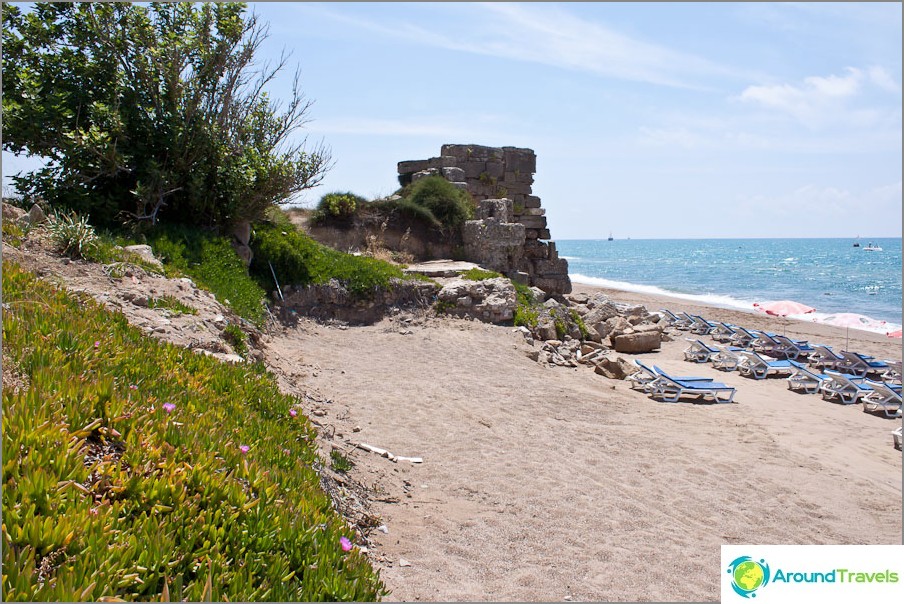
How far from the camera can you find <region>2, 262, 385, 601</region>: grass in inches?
103

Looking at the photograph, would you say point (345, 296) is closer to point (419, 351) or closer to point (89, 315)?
point (419, 351)

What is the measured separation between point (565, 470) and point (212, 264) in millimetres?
7473

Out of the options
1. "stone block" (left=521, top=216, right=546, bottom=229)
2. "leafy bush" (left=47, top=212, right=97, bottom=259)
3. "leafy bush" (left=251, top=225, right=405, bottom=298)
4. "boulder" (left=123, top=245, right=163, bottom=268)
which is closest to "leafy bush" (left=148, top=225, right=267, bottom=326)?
"boulder" (left=123, top=245, right=163, bottom=268)

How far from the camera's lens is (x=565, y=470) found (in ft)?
23.4

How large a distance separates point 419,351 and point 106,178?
6702 mm

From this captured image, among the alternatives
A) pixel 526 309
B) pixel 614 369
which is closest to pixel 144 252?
pixel 526 309

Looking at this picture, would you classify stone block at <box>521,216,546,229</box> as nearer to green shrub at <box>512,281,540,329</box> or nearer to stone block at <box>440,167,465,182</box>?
stone block at <box>440,167,465,182</box>

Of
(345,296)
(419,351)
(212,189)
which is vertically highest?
(212,189)

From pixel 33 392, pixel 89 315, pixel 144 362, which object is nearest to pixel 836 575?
pixel 33 392

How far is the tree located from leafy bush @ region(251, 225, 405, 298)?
1272 millimetres

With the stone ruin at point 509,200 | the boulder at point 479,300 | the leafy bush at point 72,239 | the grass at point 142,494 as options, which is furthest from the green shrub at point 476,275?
the grass at point 142,494

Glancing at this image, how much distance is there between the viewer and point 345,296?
46.2ft

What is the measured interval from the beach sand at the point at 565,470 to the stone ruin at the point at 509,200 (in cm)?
735

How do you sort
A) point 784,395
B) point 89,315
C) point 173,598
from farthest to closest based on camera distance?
point 784,395 < point 89,315 < point 173,598
